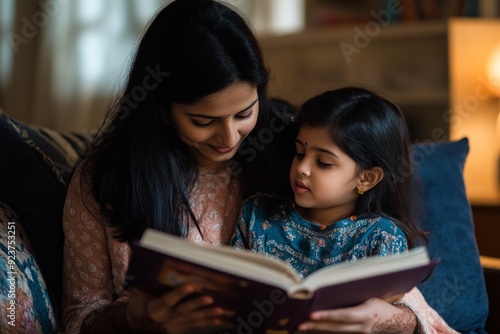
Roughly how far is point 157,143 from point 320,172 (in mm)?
347

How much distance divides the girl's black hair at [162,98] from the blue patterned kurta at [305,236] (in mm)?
135

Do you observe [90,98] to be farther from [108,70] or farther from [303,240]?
[303,240]

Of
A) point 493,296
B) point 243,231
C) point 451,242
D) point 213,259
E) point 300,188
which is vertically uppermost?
point 213,259

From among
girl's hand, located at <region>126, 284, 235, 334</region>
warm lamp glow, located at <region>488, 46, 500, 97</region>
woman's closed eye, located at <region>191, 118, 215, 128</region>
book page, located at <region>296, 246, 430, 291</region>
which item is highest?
woman's closed eye, located at <region>191, 118, 215, 128</region>

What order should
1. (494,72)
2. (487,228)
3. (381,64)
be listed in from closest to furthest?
1. (487,228)
2. (494,72)
3. (381,64)

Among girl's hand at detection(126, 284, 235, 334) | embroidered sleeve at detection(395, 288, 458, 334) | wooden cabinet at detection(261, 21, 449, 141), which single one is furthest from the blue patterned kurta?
wooden cabinet at detection(261, 21, 449, 141)

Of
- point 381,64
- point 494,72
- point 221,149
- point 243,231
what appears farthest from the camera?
point 381,64

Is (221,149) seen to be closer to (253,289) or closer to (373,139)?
(373,139)

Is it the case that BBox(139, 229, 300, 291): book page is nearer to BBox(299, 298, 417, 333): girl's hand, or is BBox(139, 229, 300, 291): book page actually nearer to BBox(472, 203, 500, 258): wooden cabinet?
BBox(299, 298, 417, 333): girl's hand

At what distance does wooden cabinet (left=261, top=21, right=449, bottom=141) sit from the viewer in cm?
339

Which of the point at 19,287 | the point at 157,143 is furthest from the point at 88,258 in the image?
the point at 157,143

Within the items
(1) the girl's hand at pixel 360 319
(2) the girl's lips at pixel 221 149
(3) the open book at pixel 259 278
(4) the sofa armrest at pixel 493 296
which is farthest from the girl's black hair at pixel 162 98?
(4) the sofa armrest at pixel 493 296

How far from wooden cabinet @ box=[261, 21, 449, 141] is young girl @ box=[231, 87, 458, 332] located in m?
1.83

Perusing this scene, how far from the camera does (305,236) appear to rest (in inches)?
59.5
